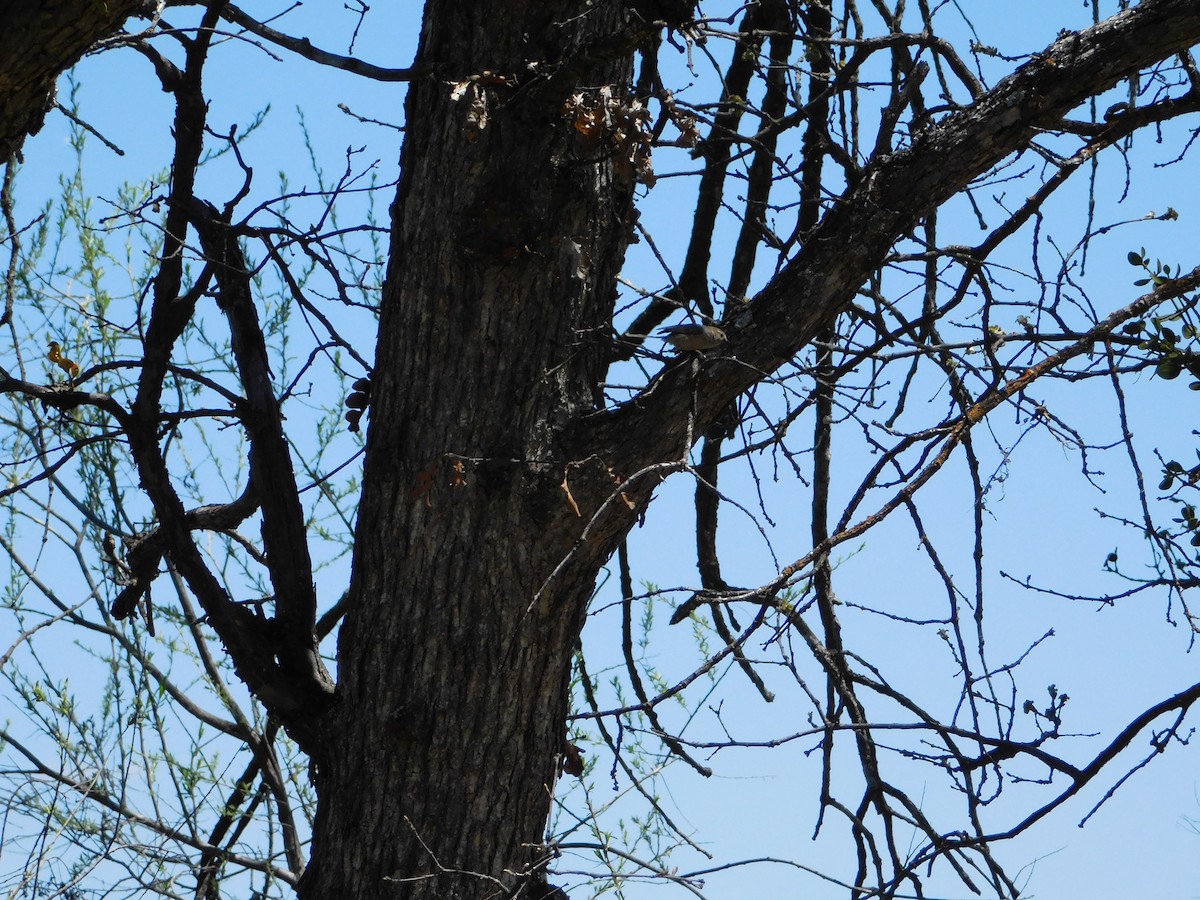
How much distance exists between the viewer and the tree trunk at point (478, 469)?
2373mm

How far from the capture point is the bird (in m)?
2.41

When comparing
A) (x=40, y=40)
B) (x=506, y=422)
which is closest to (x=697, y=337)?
(x=506, y=422)

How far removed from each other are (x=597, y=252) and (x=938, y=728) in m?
1.22

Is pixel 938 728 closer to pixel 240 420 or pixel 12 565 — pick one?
pixel 240 420

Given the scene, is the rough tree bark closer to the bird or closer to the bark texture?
the bird

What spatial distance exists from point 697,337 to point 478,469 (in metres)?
0.53

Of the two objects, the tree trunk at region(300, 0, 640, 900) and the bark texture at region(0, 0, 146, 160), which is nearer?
the bark texture at region(0, 0, 146, 160)

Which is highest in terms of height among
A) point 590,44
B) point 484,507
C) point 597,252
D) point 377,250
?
point 377,250

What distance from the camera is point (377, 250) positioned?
475cm

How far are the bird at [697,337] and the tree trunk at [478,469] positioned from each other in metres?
0.19

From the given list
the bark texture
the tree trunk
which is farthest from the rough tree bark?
the bark texture

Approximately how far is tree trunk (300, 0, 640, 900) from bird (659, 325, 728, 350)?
0.19 metres

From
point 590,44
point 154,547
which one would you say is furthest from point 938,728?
point 154,547

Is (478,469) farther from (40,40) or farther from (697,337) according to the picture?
(40,40)
